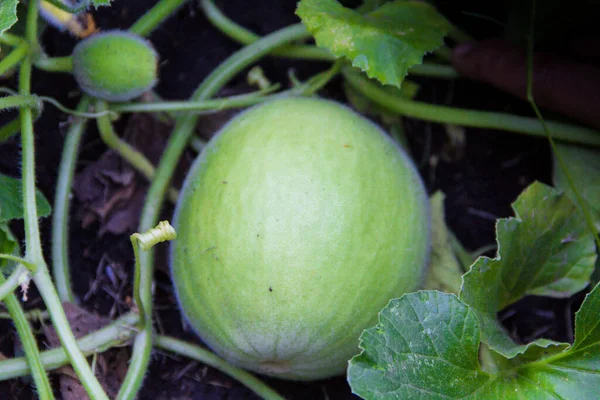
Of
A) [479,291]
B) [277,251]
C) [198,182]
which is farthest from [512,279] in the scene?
[198,182]

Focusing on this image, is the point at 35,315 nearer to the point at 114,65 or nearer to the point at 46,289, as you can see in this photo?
the point at 46,289

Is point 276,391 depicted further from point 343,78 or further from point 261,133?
point 343,78

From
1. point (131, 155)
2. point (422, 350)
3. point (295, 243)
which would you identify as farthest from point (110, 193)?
point (422, 350)

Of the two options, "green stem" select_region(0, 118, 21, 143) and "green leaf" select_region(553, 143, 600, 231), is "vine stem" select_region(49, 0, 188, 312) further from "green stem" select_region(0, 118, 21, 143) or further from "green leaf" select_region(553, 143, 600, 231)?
"green leaf" select_region(553, 143, 600, 231)

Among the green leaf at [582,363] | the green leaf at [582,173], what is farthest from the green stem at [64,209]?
the green leaf at [582,173]

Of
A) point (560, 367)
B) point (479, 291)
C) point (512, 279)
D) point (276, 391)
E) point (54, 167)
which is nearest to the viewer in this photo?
point (560, 367)

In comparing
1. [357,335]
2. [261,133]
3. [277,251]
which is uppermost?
[261,133]
